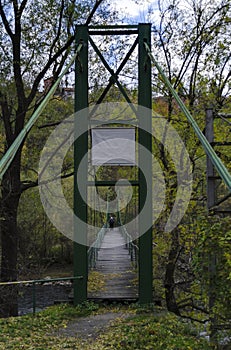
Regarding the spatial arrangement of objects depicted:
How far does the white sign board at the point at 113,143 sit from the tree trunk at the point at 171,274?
6.55 ft

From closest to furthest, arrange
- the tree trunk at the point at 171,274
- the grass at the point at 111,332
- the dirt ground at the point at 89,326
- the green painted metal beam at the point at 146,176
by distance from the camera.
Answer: the grass at the point at 111,332 → the dirt ground at the point at 89,326 → the green painted metal beam at the point at 146,176 → the tree trunk at the point at 171,274

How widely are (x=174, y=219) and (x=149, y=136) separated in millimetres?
2105

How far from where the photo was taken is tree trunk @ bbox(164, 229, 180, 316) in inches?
311

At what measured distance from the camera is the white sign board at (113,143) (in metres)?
6.43

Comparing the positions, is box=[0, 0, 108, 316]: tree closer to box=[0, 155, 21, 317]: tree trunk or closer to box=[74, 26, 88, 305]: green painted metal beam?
box=[0, 155, 21, 317]: tree trunk

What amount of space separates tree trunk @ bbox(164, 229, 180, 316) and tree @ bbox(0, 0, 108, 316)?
3.17 m

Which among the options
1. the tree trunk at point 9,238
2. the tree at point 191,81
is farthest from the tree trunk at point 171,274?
the tree trunk at point 9,238

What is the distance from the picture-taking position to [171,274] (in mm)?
8195

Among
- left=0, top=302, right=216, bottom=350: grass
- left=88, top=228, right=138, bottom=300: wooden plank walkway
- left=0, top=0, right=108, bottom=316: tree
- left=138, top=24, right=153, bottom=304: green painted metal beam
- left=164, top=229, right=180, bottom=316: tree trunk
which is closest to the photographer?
left=0, top=302, right=216, bottom=350: grass

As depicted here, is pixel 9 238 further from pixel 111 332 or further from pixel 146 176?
pixel 111 332

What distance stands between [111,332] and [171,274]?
3486 mm

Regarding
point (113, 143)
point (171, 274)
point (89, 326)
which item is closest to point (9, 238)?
point (171, 274)

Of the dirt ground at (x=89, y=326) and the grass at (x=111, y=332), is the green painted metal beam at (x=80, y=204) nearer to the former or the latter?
the grass at (x=111, y=332)

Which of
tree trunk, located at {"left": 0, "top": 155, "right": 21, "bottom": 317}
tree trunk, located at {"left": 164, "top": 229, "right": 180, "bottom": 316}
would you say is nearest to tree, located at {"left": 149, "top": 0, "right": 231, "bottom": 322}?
tree trunk, located at {"left": 164, "top": 229, "right": 180, "bottom": 316}
